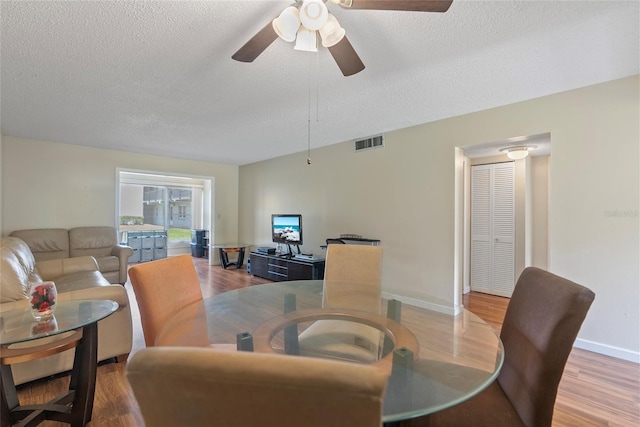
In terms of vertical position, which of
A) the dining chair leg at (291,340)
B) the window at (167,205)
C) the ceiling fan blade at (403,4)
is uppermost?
the ceiling fan blade at (403,4)

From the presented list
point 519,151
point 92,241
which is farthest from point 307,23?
point 92,241

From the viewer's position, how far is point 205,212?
25.9 ft

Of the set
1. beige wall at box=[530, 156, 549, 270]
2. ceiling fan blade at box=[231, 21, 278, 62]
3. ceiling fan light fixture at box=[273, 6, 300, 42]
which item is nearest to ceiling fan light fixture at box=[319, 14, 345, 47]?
ceiling fan light fixture at box=[273, 6, 300, 42]

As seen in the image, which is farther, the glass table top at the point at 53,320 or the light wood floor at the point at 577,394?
the light wood floor at the point at 577,394

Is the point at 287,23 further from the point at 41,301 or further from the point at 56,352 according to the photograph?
the point at 56,352

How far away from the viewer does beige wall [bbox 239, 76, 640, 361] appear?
2.42 metres

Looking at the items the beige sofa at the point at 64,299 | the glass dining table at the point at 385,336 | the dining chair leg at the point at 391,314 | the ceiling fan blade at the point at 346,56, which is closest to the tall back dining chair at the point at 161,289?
the glass dining table at the point at 385,336

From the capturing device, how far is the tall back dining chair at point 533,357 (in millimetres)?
993

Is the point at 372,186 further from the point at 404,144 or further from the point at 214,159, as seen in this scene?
the point at 214,159

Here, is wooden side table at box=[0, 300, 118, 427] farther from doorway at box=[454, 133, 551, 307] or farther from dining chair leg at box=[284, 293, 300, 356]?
doorway at box=[454, 133, 551, 307]

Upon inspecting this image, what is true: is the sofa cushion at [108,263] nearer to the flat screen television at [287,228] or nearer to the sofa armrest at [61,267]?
the sofa armrest at [61,267]

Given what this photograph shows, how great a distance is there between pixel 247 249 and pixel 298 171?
2.49m

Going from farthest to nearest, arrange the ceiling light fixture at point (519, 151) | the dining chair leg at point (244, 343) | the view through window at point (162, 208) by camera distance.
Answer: the view through window at point (162, 208) < the ceiling light fixture at point (519, 151) < the dining chair leg at point (244, 343)

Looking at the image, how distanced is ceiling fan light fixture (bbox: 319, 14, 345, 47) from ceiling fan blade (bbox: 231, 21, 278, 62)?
0.27 m
